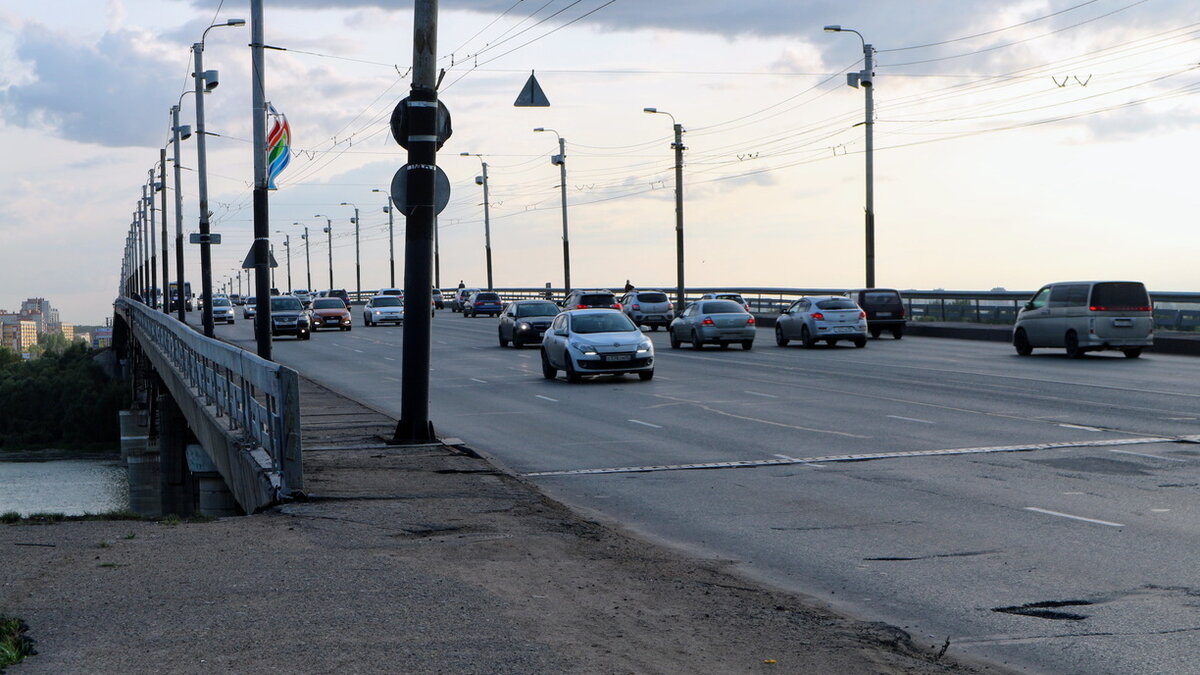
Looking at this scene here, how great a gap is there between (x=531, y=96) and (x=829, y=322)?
45.9 feet

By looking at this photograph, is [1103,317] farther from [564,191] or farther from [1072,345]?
[564,191]

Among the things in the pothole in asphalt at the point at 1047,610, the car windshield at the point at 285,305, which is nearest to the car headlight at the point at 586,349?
the pothole in asphalt at the point at 1047,610

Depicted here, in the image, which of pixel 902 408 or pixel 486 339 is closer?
pixel 902 408

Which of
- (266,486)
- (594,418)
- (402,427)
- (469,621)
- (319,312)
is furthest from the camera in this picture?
(319,312)

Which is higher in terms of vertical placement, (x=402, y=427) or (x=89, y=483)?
(x=402, y=427)

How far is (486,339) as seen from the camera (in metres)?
51.3

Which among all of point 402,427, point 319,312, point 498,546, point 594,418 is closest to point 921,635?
point 498,546

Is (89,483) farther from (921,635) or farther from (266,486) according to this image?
(921,635)

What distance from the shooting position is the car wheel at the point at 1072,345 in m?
32.9

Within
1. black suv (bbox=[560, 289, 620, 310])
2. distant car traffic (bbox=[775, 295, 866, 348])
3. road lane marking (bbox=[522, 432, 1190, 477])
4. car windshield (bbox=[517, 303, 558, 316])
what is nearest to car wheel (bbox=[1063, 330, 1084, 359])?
distant car traffic (bbox=[775, 295, 866, 348])

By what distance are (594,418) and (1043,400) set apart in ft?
23.1

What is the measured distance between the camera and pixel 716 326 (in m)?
39.5

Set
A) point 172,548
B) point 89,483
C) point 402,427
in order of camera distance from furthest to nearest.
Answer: point 89,483 → point 402,427 → point 172,548

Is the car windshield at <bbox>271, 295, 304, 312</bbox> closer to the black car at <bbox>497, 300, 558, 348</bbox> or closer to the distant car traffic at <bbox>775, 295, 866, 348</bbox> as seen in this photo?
the black car at <bbox>497, 300, 558, 348</bbox>
